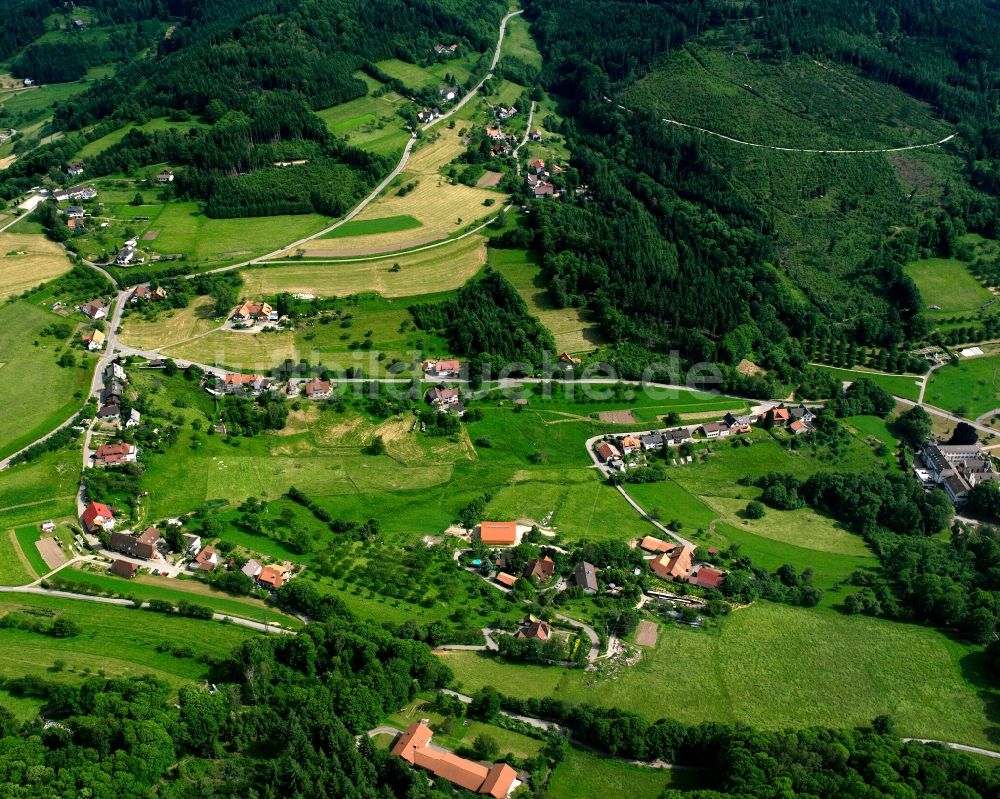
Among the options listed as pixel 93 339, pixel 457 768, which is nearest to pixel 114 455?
pixel 93 339

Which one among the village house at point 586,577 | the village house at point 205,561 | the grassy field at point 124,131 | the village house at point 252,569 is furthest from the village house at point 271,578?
the grassy field at point 124,131

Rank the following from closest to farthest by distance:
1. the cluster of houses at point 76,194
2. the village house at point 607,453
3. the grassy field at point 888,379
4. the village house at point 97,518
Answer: the village house at point 97,518, the village house at point 607,453, the grassy field at point 888,379, the cluster of houses at point 76,194

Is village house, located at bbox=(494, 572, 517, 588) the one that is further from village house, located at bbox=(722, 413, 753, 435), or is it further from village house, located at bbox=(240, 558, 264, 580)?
village house, located at bbox=(722, 413, 753, 435)

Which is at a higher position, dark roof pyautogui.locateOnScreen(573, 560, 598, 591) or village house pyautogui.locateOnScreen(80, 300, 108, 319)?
village house pyautogui.locateOnScreen(80, 300, 108, 319)

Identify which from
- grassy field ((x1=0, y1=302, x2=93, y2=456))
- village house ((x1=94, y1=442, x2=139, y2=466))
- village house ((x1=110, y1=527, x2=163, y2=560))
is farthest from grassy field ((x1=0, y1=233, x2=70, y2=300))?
village house ((x1=110, y1=527, x2=163, y2=560))

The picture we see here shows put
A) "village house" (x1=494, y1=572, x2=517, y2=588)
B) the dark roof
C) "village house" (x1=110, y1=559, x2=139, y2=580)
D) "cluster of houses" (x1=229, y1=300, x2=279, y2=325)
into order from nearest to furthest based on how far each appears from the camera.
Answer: "village house" (x1=110, y1=559, x2=139, y2=580)
the dark roof
"village house" (x1=494, y1=572, x2=517, y2=588)
"cluster of houses" (x1=229, y1=300, x2=279, y2=325)

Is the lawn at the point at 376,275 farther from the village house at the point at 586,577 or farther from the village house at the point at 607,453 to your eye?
the village house at the point at 586,577

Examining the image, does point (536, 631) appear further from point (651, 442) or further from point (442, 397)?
point (442, 397)
